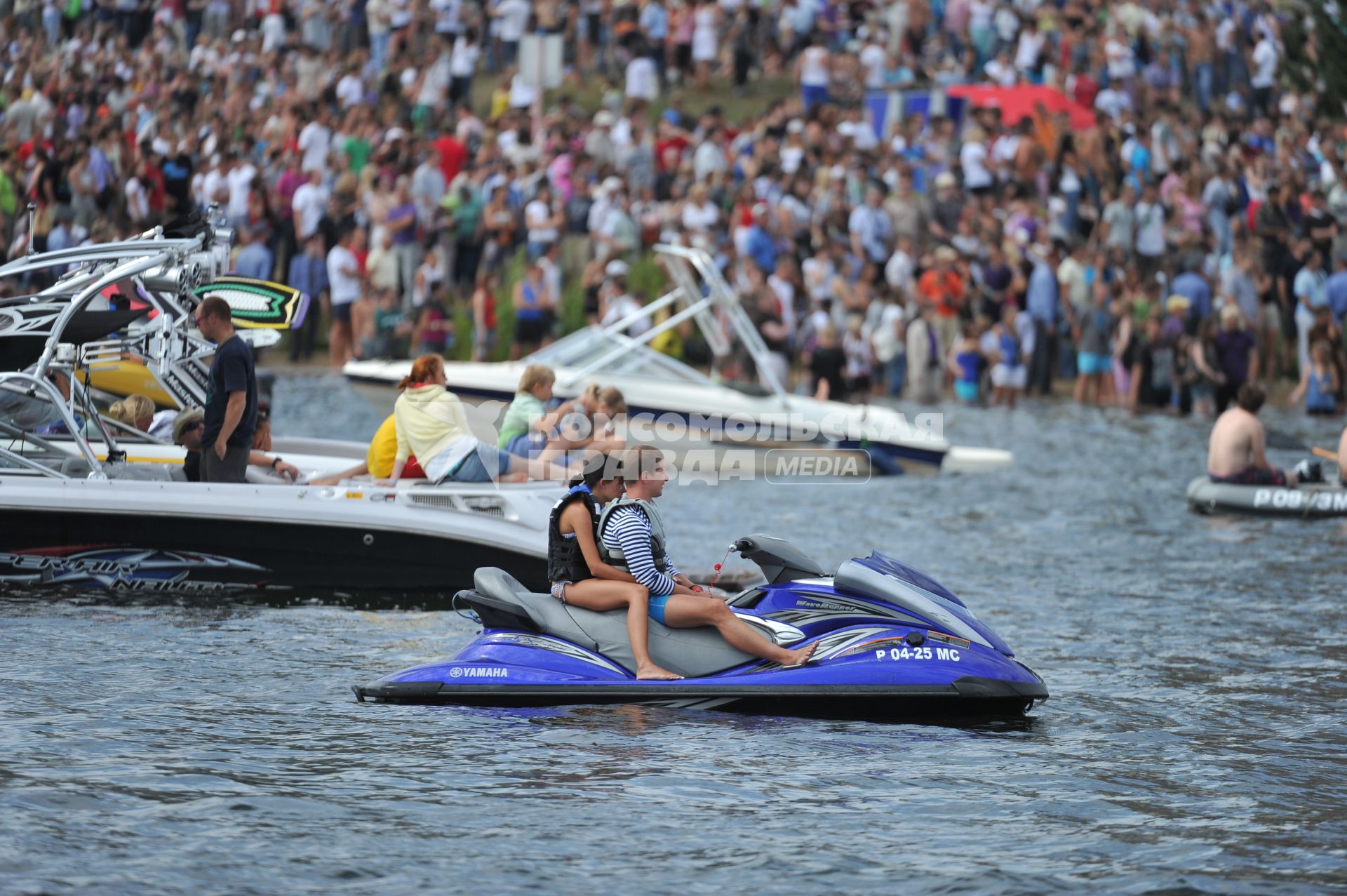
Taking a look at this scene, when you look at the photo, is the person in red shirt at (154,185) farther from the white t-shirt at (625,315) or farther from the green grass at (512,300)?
the white t-shirt at (625,315)

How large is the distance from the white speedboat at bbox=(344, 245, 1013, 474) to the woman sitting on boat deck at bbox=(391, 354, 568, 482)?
6.83m

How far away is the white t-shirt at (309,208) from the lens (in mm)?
28281

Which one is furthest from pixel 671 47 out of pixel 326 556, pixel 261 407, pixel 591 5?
pixel 326 556

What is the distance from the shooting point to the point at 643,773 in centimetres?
832

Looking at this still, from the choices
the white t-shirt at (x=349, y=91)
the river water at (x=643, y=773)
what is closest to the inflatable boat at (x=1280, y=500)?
the river water at (x=643, y=773)

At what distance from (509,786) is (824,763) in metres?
1.51

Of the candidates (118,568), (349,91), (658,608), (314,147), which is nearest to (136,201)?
(314,147)

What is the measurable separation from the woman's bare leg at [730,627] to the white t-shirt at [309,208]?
2013 centimetres

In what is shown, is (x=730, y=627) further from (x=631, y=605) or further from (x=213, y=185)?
(x=213, y=185)

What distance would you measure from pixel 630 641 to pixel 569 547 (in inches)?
24.0

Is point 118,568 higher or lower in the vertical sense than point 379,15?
lower

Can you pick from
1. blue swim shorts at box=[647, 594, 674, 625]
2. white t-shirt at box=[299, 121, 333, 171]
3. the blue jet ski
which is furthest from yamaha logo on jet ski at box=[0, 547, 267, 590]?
white t-shirt at box=[299, 121, 333, 171]

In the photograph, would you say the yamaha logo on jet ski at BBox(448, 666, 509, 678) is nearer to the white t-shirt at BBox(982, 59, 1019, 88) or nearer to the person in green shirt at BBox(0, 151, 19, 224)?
the person in green shirt at BBox(0, 151, 19, 224)

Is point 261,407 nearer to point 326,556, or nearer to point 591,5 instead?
point 326,556
